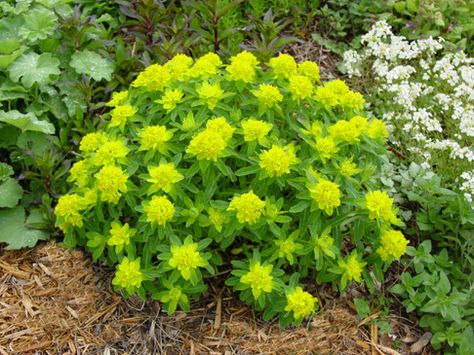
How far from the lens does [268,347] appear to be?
248 centimetres

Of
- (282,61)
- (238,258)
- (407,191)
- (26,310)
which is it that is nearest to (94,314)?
(26,310)

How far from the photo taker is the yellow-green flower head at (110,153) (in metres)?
2.39

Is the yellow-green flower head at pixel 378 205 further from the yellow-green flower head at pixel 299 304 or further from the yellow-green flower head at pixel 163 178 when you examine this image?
the yellow-green flower head at pixel 163 178

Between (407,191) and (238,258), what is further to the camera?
(407,191)

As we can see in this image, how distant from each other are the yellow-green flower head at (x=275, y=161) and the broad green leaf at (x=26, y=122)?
4.21 feet

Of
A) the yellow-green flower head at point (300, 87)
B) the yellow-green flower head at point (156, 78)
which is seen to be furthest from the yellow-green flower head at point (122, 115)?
the yellow-green flower head at point (300, 87)

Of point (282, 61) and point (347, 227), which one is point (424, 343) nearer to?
point (347, 227)

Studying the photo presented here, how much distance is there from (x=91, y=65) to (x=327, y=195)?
5.79ft

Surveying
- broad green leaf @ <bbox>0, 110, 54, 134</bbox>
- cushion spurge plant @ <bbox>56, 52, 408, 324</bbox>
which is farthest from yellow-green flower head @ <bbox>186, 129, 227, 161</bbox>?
broad green leaf @ <bbox>0, 110, 54, 134</bbox>

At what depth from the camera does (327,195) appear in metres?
2.21

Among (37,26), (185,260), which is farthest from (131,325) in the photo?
(37,26)

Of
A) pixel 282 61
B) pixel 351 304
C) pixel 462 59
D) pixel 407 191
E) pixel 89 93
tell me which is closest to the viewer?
pixel 282 61

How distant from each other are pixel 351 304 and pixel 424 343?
0.38m

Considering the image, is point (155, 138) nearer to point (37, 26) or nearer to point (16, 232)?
point (16, 232)
